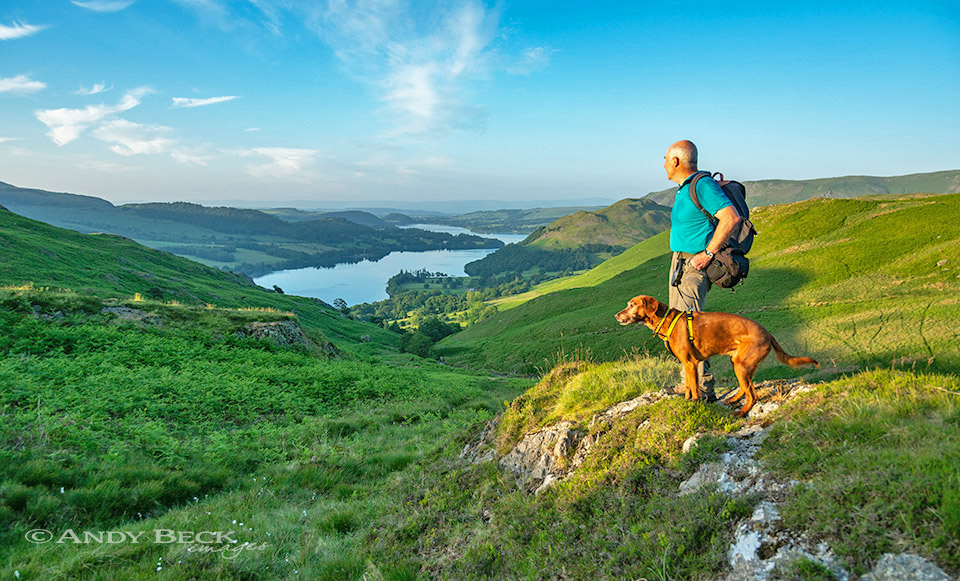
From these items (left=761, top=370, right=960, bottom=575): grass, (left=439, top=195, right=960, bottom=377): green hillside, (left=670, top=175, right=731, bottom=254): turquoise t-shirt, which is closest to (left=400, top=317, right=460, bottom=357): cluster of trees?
(left=439, top=195, right=960, bottom=377): green hillside

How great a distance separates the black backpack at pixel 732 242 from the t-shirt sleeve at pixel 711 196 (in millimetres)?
58


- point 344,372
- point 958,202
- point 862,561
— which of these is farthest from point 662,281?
point 862,561

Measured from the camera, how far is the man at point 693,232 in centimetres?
502

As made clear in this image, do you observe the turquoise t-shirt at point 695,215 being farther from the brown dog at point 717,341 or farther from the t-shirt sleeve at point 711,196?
the brown dog at point 717,341

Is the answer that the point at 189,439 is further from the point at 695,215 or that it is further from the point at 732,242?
the point at 732,242

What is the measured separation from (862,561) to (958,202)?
249 feet

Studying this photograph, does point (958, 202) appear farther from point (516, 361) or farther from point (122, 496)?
point (122, 496)

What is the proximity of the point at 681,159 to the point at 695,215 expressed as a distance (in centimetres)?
82

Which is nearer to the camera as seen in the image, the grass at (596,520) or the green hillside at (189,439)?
the grass at (596,520)

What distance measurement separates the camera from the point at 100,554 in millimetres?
4656

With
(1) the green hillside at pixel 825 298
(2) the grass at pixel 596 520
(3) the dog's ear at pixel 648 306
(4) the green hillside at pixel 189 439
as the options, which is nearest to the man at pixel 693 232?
(3) the dog's ear at pixel 648 306

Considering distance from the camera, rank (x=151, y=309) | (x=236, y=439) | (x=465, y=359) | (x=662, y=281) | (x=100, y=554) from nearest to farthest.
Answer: (x=100, y=554) → (x=236, y=439) → (x=151, y=309) → (x=465, y=359) → (x=662, y=281)

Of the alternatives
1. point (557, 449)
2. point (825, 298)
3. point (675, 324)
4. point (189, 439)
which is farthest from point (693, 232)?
point (825, 298)

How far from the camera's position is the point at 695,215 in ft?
17.5
